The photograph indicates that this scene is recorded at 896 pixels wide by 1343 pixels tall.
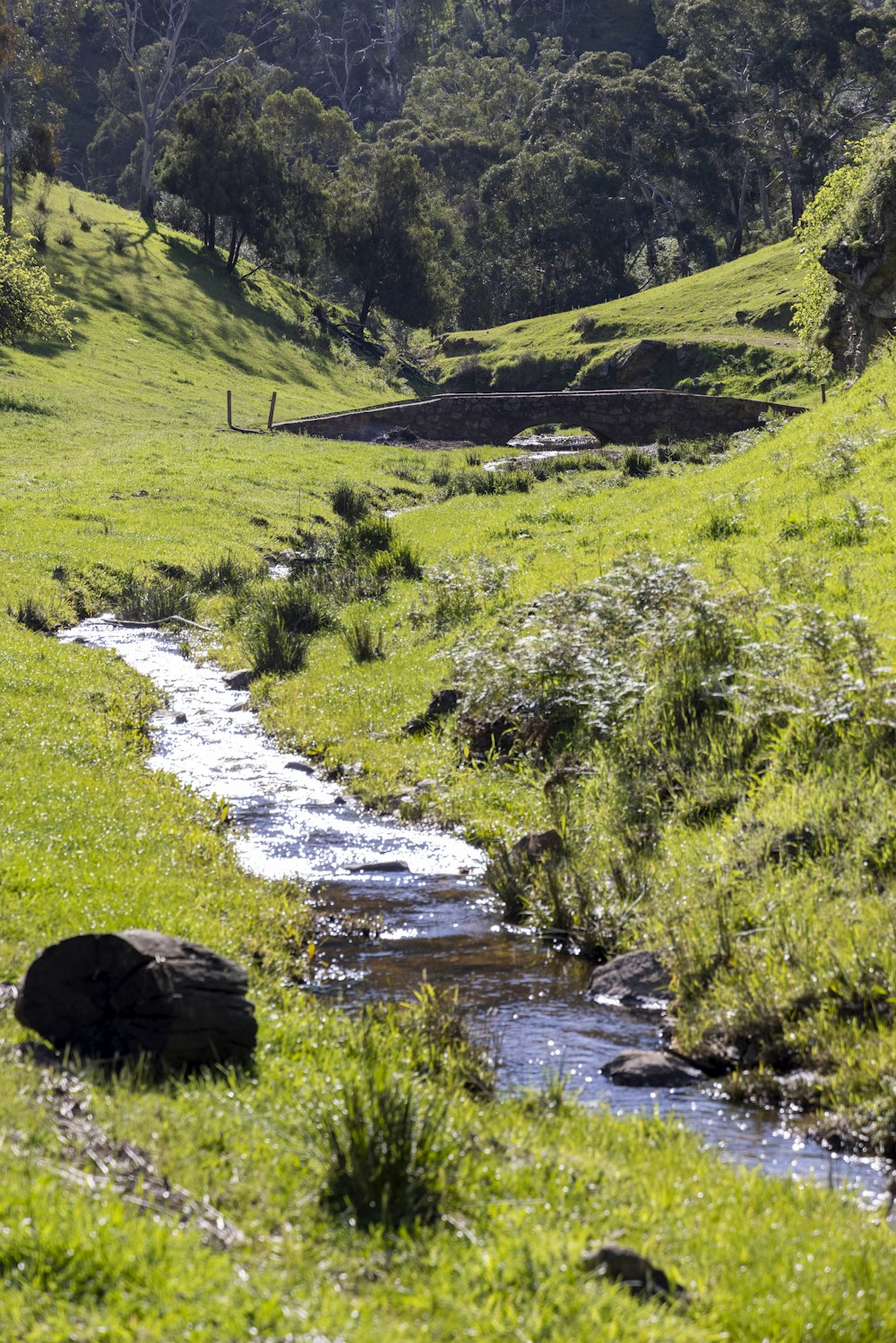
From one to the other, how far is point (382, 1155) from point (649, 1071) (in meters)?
2.61

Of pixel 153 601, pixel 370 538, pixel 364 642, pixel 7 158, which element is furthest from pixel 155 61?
pixel 364 642

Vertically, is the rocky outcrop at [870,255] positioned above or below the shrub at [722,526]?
above

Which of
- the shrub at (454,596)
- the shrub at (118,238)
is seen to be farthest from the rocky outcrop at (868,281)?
the shrub at (118,238)

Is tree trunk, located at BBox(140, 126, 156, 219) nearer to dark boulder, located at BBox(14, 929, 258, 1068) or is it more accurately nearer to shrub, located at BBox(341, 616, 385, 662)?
shrub, located at BBox(341, 616, 385, 662)

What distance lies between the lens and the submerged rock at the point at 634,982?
812 cm

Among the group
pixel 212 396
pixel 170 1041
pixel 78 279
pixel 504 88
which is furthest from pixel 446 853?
pixel 504 88

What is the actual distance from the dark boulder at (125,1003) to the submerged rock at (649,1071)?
236 cm

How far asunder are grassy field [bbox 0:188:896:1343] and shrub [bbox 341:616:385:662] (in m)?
0.38

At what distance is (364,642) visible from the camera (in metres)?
18.3

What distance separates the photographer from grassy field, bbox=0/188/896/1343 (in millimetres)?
4070

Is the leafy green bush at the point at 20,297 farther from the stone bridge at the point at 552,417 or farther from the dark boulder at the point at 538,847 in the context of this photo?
the dark boulder at the point at 538,847

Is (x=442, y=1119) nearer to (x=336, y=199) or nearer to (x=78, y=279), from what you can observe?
(x=78, y=279)

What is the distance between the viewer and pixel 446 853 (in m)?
11.3

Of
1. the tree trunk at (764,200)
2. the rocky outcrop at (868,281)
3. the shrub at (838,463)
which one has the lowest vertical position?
the shrub at (838,463)
